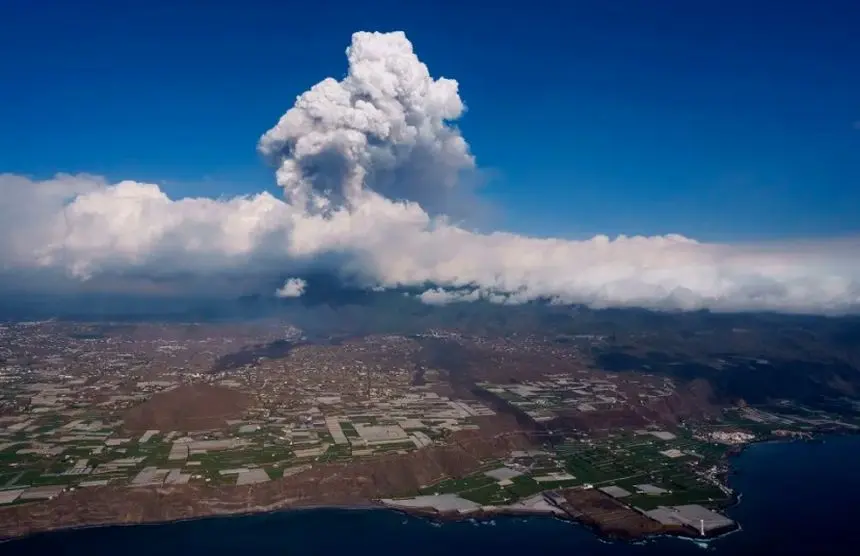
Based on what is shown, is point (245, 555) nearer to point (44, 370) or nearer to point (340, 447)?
point (340, 447)

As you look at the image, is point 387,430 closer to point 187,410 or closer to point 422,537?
point 187,410

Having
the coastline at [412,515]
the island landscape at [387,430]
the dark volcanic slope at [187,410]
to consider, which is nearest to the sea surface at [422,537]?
the coastline at [412,515]

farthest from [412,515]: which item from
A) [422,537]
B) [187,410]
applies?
[187,410]

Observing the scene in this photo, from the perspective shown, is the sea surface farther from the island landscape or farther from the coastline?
the island landscape

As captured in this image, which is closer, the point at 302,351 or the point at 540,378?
the point at 540,378

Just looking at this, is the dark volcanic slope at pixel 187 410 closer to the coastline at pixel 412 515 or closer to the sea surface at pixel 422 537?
the coastline at pixel 412 515

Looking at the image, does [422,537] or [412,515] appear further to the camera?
[412,515]

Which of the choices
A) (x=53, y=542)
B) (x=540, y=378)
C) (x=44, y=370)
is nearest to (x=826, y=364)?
(x=540, y=378)
